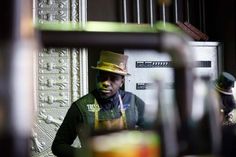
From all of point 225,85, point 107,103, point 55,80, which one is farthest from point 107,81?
point 55,80

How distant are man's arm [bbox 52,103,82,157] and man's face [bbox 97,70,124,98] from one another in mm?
173

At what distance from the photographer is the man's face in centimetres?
237

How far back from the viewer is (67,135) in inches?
87.0

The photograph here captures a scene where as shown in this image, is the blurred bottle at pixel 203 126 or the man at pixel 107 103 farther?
the man at pixel 107 103

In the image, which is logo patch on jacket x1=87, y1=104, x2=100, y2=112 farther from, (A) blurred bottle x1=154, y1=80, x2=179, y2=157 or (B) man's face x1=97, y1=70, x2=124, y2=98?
(A) blurred bottle x1=154, y1=80, x2=179, y2=157

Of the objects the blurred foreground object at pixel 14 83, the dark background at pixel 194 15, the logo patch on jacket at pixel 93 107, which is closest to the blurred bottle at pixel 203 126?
the blurred foreground object at pixel 14 83

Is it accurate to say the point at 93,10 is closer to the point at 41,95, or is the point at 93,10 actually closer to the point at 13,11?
the point at 41,95

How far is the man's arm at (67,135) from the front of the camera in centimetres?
213

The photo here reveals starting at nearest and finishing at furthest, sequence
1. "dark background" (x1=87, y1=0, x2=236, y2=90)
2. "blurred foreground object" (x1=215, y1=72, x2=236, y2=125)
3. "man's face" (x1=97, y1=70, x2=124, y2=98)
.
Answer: "blurred foreground object" (x1=215, y1=72, x2=236, y2=125) < "man's face" (x1=97, y1=70, x2=124, y2=98) < "dark background" (x1=87, y1=0, x2=236, y2=90)

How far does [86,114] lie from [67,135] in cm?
14

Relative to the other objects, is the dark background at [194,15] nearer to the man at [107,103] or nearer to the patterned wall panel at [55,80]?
the patterned wall panel at [55,80]

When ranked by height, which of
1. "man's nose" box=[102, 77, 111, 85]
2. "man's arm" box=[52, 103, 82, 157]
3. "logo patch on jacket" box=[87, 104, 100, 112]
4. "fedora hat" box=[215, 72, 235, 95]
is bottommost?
"man's arm" box=[52, 103, 82, 157]

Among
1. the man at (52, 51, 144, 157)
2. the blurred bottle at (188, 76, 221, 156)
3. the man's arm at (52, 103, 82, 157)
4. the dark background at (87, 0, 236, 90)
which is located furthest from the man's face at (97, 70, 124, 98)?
the blurred bottle at (188, 76, 221, 156)

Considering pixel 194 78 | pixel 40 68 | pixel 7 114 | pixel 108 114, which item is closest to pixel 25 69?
pixel 7 114
